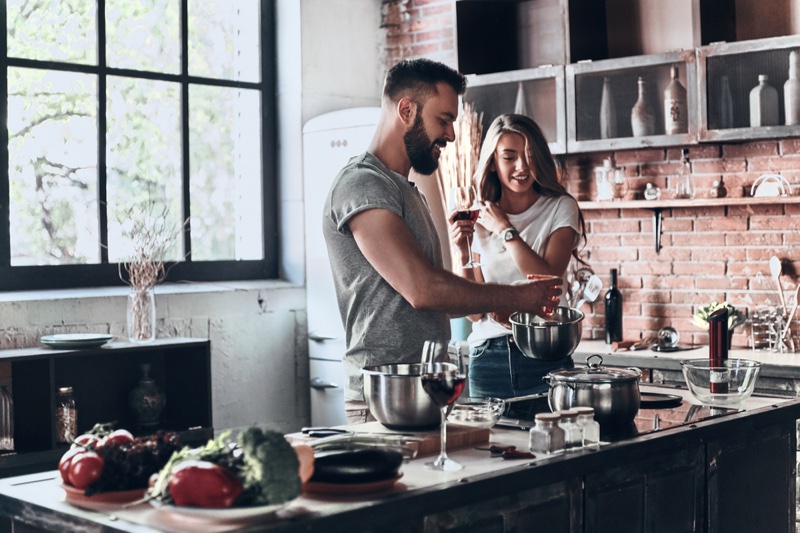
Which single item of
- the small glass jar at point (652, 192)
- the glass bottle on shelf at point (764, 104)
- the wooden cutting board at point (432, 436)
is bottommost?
the wooden cutting board at point (432, 436)

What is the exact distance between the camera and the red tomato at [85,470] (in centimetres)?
194

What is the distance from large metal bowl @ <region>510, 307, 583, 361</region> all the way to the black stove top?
0.52ft

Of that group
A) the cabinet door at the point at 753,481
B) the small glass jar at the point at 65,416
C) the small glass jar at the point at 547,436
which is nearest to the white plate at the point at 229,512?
→ the small glass jar at the point at 547,436

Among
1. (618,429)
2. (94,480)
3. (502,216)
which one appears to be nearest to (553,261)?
(502,216)

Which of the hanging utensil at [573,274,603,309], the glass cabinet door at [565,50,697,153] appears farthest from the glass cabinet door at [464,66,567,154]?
the hanging utensil at [573,274,603,309]

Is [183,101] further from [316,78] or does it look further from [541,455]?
[541,455]

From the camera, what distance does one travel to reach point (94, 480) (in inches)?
76.4

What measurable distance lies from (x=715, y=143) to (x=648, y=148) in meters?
0.35

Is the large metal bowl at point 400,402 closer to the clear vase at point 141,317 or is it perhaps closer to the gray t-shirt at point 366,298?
the gray t-shirt at point 366,298

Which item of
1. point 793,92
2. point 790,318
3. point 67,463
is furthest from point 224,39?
point 67,463

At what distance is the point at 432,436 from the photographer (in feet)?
7.76

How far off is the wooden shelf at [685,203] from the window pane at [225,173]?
1.89 m

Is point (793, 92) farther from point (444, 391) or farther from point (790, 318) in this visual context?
point (444, 391)

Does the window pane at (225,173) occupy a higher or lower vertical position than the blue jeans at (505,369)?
higher
